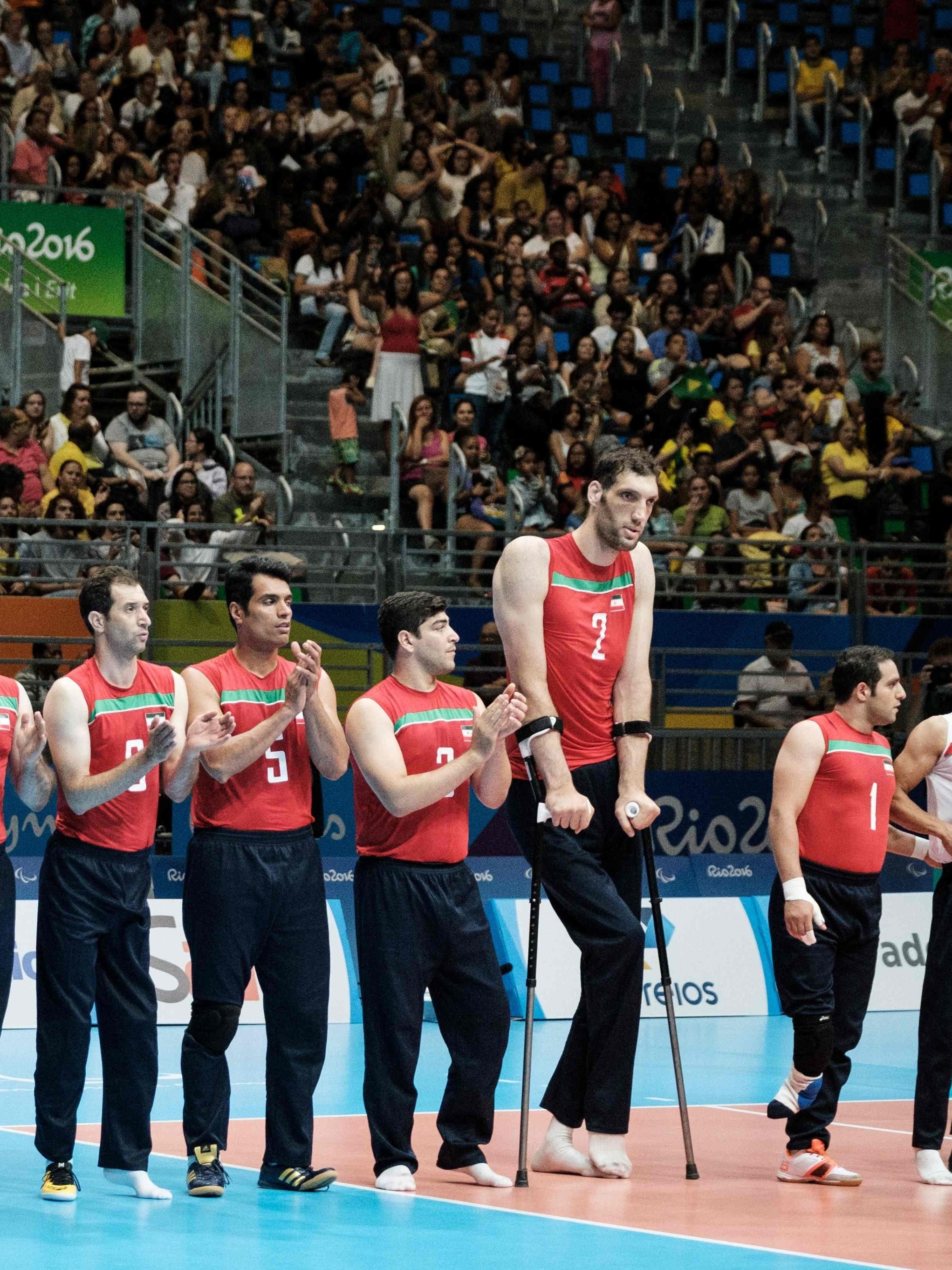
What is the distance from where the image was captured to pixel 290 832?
7652mm

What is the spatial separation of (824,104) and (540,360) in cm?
730

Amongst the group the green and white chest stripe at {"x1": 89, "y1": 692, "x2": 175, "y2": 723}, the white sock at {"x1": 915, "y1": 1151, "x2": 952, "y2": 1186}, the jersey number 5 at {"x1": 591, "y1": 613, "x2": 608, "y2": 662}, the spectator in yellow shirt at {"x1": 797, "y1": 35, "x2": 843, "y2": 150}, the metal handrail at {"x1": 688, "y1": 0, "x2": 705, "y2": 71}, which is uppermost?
the metal handrail at {"x1": 688, "y1": 0, "x2": 705, "y2": 71}

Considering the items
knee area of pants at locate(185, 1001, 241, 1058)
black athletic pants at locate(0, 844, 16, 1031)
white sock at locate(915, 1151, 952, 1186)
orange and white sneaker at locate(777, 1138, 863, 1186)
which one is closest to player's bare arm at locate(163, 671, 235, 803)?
black athletic pants at locate(0, 844, 16, 1031)

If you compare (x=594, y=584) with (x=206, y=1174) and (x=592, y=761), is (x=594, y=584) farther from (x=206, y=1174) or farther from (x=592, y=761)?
(x=206, y=1174)

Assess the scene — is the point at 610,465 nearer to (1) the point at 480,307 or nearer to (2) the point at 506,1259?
(2) the point at 506,1259

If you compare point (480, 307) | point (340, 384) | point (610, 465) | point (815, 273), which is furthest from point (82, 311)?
point (610, 465)

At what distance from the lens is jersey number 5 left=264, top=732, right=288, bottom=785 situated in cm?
762

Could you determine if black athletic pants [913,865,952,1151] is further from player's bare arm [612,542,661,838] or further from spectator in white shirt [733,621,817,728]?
spectator in white shirt [733,621,817,728]

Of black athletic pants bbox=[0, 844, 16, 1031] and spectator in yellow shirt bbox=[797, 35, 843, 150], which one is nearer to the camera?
black athletic pants bbox=[0, 844, 16, 1031]

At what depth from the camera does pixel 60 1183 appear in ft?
24.2

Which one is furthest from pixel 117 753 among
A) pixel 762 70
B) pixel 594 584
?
pixel 762 70

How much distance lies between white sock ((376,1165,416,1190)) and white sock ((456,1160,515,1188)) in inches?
11.4

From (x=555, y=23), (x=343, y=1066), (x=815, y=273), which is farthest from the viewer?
(x=555, y=23)

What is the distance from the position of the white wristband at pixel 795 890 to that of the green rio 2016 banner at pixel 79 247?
1184cm
